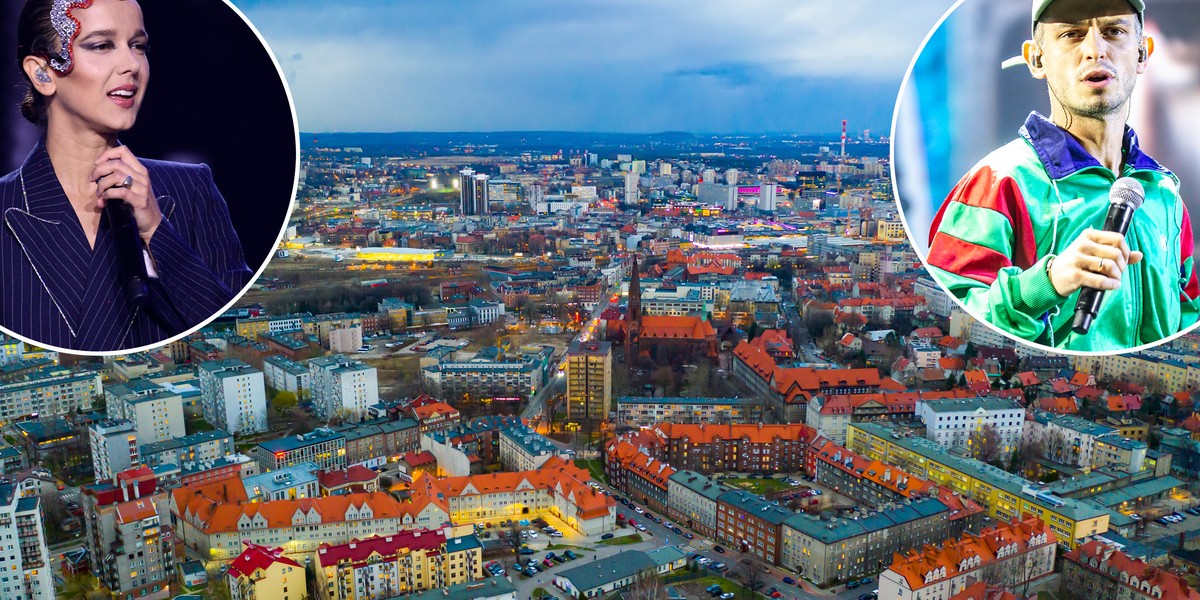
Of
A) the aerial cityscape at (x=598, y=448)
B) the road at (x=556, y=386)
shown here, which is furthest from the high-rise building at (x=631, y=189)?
the road at (x=556, y=386)

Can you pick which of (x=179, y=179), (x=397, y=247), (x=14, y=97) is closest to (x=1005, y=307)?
(x=179, y=179)

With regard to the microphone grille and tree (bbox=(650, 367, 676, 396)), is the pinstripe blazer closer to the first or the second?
the microphone grille

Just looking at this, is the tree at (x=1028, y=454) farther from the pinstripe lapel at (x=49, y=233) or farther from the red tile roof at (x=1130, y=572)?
the pinstripe lapel at (x=49, y=233)

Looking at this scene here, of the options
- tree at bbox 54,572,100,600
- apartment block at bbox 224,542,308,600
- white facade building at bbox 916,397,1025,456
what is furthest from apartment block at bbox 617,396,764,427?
tree at bbox 54,572,100,600

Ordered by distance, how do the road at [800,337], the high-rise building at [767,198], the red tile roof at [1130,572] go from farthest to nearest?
the high-rise building at [767,198] < the road at [800,337] < the red tile roof at [1130,572]

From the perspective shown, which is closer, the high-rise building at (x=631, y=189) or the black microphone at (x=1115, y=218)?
the black microphone at (x=1115, y=218)

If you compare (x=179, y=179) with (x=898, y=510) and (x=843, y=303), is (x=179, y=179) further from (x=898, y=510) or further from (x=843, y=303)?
(x=843, y=303)
